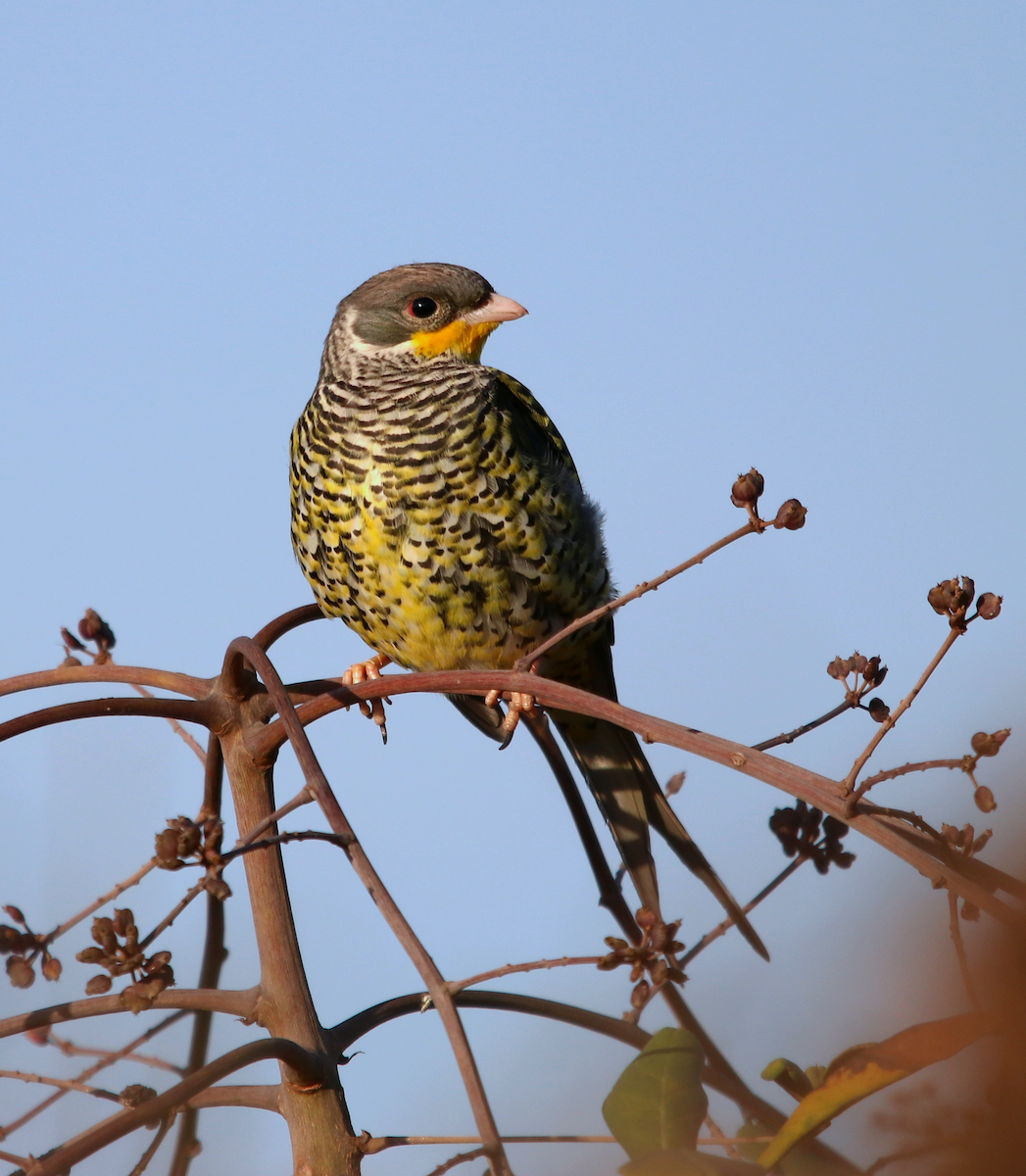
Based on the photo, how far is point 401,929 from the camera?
1.40 metres

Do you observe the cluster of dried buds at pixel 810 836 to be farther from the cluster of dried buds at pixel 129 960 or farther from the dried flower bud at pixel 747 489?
the cluster of dried buds at pixel 129 960

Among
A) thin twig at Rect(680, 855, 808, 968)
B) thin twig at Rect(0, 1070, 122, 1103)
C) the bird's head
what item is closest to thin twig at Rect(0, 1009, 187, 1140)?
thin twig at Rect(0, 1070, 122, 1103)

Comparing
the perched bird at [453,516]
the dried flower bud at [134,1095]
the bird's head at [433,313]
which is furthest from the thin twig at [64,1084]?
the bird's head at [433,313]

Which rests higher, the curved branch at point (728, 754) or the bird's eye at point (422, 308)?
the bird's eye at point (422, 308)

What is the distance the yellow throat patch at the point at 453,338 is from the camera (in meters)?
4.17

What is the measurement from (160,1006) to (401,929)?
0.64 metres

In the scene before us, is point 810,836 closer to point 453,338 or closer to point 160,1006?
point 160,1006

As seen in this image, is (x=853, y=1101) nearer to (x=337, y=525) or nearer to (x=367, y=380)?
(x=337, y=525)

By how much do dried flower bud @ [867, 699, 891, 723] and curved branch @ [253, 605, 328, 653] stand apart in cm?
119

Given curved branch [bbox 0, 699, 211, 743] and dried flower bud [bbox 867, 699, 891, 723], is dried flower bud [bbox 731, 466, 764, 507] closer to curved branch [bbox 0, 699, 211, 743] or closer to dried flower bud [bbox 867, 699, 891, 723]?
dried flower bud [bbox 867, 699, 891, 723]

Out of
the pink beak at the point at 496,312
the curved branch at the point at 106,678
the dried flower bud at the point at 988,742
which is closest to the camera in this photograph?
the dried flower bud at the point at 988,742

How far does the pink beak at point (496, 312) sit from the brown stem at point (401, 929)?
8.11 ft

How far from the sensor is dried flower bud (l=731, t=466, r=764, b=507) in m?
1.81

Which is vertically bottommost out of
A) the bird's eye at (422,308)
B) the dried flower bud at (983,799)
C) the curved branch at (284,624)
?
the dried flower bud at (983,799)
